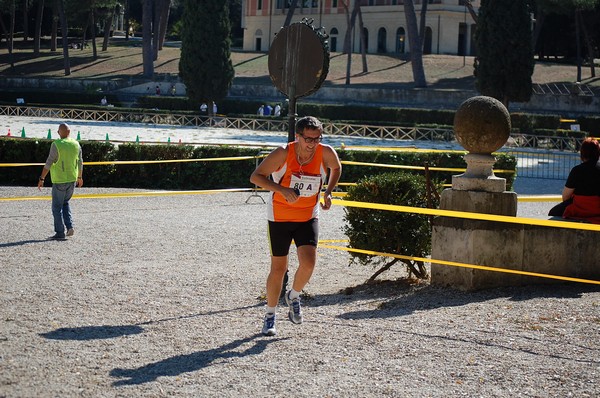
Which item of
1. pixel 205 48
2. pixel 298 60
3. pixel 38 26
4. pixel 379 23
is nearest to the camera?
pixel 298 60

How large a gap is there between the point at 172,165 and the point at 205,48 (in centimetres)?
2991

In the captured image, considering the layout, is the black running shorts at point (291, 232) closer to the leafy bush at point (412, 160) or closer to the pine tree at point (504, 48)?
the leafy bush at point (412, 160)

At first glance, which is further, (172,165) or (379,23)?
(379,23)

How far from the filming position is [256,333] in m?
7.05

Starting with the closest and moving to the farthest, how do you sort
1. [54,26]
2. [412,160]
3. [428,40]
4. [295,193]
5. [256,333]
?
[295,193]
[256,333]
[412,160]
[54,26]
[428,40]

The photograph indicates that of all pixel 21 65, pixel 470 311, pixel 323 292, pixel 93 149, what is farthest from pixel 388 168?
pixel 21 65

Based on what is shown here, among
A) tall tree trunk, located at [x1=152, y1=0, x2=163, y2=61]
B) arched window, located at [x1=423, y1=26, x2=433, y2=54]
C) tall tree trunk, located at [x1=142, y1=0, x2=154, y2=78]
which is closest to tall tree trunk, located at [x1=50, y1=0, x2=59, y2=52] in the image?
tall tree trunk, located at [x1=152, y1=0, x2=163, y2=61]

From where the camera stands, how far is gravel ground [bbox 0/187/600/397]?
18.8 feet

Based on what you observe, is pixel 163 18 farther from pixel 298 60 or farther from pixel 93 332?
pixel 93 332

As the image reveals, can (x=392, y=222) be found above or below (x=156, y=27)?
below

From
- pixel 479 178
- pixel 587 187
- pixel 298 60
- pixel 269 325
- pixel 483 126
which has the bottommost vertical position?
pixel 269 325

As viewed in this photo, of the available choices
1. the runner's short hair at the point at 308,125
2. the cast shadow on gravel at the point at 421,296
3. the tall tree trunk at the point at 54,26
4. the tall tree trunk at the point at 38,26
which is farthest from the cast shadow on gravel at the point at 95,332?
the tall tree trunk at the point at 54,26

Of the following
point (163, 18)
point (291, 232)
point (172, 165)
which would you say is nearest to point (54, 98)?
point (163, 18)

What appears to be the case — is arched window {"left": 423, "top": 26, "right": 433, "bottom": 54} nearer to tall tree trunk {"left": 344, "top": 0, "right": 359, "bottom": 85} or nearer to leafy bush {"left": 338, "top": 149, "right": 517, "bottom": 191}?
tall tree trunk {"left": 344, "top": 0, "right": 359, "bottom": 85}
